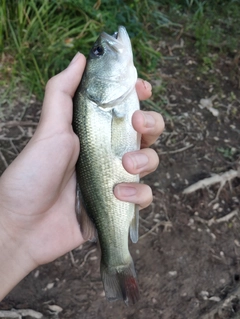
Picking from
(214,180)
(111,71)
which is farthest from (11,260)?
(214,180)

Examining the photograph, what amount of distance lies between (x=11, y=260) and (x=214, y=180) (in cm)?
212

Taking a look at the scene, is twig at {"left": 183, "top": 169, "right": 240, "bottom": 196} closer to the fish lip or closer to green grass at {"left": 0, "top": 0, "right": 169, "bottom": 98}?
green grass at {"left": 0, "top": 0, "right": 169, "bottom": 98}

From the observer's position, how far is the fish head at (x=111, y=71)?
6.15 ft

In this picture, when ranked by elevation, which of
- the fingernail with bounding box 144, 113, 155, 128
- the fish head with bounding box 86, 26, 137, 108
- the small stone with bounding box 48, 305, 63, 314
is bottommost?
the small stone with bounding box 48, 305, 63, 314

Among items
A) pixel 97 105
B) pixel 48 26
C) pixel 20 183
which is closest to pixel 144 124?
pixel 97 105

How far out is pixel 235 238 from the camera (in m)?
3.39

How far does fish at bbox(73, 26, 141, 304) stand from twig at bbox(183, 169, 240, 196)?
5.44 ft

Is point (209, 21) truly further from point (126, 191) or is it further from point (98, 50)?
point (126, 191)

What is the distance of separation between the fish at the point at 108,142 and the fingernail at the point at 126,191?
1.3 inches

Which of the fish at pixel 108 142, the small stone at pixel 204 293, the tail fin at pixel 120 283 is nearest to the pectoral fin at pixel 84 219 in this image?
the fish at pixel 108 142

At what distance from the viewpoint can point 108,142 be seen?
6.15 ft

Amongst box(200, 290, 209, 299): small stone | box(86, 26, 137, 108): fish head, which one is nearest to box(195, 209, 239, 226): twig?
box(200, 290, 209, 299): small stone

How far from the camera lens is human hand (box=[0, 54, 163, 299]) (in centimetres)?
207

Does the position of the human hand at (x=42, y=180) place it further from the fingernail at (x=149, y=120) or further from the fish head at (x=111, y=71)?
the fish head at (x=111, y=71)
